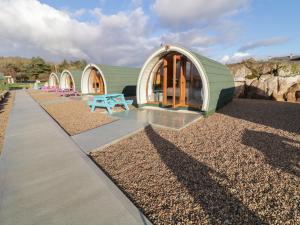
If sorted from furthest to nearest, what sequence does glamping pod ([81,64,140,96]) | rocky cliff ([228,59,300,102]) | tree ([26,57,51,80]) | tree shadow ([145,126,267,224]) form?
tree ([26,57,51,80]) → glamping pod ([81,64,140,96]) → rocky cliff ([228,59,300,102]) → tree shadow ([145,126,267,224])

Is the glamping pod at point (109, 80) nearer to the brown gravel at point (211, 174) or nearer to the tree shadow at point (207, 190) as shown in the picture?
the brown gravel at point (211, 174)

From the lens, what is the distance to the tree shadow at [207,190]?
2105 mm

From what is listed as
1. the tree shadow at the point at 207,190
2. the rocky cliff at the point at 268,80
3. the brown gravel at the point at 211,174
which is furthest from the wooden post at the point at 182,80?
the rocky cliff at the point at 268,80

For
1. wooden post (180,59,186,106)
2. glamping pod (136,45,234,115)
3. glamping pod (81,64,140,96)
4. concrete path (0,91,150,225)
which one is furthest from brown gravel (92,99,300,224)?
glamping pod (81,64,140,96)

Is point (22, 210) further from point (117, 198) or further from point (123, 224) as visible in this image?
point (123, 224)

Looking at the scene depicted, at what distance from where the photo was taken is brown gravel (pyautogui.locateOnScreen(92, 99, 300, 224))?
2189 millimetres

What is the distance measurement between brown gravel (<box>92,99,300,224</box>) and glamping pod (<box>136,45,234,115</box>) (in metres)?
3.03

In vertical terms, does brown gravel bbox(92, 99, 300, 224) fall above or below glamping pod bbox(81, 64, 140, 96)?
below

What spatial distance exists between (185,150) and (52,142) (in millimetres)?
3528

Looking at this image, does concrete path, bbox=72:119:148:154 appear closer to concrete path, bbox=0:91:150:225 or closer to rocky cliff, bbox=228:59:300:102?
concrete path, bbox=0:91:150:225

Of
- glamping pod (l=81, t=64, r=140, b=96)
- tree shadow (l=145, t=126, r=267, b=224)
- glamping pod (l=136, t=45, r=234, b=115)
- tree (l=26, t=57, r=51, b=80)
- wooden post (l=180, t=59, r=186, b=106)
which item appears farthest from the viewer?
tree (l=26, t=57, r=51, b=80)

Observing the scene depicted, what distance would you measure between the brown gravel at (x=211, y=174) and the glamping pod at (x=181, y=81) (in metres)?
3.03

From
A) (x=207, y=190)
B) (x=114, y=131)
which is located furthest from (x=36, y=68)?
(x=207, y=190)

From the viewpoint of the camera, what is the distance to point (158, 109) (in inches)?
358
